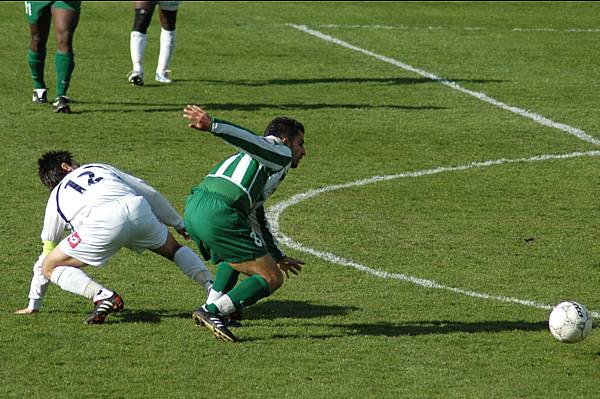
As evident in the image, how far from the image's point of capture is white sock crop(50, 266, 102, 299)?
910cm

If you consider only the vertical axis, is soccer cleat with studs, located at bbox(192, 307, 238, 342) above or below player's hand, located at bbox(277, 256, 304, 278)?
below

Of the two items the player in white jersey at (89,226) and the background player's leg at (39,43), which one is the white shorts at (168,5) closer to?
the background player's leg at (39,43)

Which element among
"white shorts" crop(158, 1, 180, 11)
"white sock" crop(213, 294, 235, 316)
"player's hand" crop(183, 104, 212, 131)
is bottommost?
"white shorts" crop(158, 1, 180, 11)

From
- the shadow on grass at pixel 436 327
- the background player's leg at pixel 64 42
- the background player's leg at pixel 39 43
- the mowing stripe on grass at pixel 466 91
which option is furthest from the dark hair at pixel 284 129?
the background player's leg at pixel 39 43

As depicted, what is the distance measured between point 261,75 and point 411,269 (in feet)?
28.9

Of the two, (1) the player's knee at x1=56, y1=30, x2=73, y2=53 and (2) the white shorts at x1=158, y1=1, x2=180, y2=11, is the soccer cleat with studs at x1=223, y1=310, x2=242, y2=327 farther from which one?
(2) the white shorts at x1=158, y1=1, x2=180, y2=11

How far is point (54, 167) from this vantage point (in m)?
9.34

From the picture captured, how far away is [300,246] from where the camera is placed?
11.5m

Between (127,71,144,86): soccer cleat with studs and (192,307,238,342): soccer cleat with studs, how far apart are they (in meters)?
9.74

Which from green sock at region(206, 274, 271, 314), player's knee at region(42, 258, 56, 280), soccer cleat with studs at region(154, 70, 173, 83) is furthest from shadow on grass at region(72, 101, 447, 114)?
green sock at region(206, 274, 271, 314)

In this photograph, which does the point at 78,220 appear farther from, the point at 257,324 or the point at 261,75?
the point at 261,75

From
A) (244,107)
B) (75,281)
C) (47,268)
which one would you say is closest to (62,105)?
(244,107)

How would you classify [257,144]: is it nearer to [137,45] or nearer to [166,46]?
[137,45]

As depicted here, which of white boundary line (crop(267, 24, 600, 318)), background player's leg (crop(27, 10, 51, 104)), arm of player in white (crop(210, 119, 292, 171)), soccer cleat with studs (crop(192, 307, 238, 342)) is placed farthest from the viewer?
background player's leg (crop(27, 10, 51, 104))
